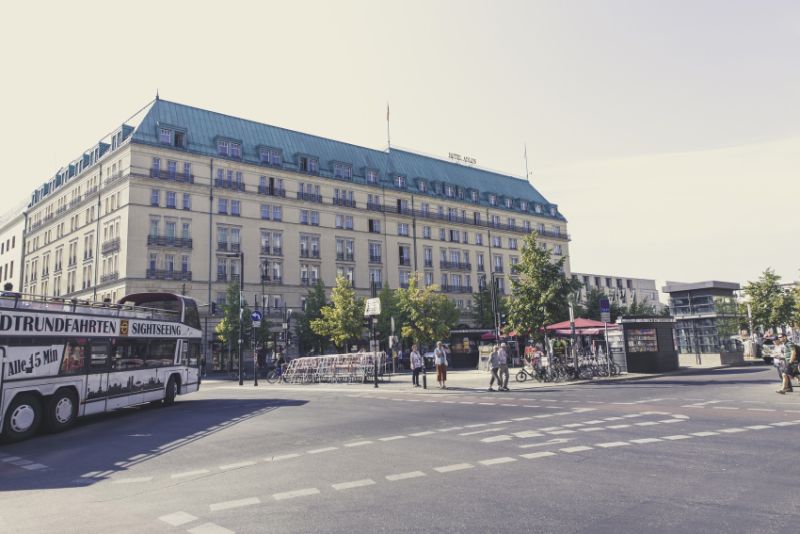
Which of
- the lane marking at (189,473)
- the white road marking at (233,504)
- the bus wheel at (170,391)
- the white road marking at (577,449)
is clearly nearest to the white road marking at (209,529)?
the white road marking at (233,504)

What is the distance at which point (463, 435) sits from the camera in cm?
1067

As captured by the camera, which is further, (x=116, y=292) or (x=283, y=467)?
(x=116, y=292)

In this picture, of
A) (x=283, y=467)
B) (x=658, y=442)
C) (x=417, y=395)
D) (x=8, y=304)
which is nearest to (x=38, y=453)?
(x=8, y=304)

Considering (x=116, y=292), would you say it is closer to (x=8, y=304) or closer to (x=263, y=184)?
(x=263, y=184)

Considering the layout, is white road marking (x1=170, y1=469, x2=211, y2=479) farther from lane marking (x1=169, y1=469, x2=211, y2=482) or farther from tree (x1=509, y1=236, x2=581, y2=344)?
tree (x1=509, y1=236, x2=581, y2=344)

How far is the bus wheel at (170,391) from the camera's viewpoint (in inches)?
750

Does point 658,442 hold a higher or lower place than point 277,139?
Answer: lower

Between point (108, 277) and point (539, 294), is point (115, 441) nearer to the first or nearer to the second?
point (539, 294)

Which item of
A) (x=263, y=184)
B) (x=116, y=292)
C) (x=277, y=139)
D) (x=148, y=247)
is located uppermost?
(x=277, y=139)

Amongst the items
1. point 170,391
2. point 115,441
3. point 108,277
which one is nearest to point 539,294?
point 170,391

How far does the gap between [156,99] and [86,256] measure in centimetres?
1672

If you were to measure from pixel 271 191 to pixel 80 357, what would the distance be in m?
43.2

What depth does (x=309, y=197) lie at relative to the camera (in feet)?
192

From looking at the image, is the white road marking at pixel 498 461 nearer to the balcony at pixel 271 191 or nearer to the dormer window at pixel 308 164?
the balcony at pixel 271 191
